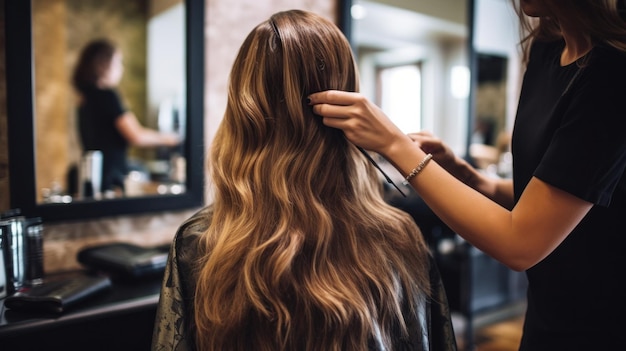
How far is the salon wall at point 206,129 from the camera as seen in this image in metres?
1.47

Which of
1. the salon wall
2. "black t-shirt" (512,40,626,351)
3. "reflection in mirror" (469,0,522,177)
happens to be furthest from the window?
"black t-shirt" (512,40,626,351)

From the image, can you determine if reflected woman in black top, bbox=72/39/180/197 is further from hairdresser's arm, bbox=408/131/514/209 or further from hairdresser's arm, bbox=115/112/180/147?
hairdresser's arm, bbox=408/131/514/209

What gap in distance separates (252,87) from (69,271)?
3.23 feet

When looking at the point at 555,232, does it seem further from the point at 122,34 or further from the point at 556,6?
the point at 122,34

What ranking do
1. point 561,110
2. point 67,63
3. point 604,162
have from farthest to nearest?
point 67,63 → point 561,110 → point 604,162

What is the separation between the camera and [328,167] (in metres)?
0.92

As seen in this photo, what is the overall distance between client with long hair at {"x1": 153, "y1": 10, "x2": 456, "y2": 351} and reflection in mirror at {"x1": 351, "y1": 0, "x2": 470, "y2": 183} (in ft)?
5.47

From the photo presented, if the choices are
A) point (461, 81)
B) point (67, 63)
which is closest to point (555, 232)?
point (67, 63)

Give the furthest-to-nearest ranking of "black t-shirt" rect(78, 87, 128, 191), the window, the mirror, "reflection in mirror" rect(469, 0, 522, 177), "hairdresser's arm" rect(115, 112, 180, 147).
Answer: the window < "reflection in mirror" rect(469, 0, 522, 177) < "hairdresser's arm" rect(115, 112, 180, 147) < "black t-shirt" rect(78, 87, 128, 191) < the mirror

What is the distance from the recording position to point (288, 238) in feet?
2.80

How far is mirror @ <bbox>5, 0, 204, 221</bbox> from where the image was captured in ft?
4.34

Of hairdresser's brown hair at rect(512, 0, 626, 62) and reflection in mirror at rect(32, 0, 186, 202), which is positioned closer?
hairdresser's brown hair at rect(512, 0, 626, 62)

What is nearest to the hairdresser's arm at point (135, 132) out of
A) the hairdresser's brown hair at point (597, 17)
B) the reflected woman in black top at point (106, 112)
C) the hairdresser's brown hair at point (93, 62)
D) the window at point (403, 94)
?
the reflected woman in black top at point (106, 112)

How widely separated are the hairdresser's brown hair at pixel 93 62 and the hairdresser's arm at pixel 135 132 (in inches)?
8.0
